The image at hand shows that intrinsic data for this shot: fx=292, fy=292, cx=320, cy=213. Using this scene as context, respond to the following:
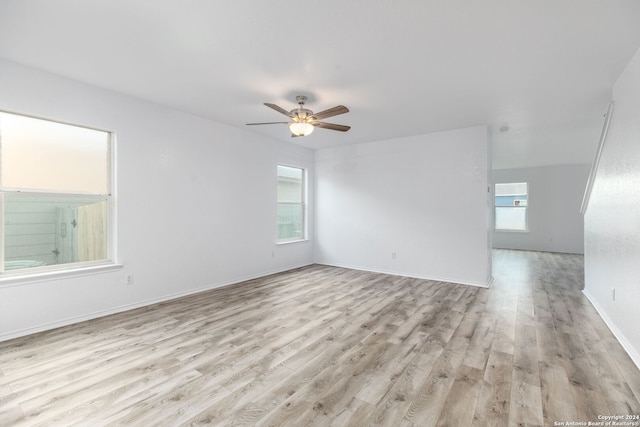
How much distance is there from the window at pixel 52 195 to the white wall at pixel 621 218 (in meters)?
5.29

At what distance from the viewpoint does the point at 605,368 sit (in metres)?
2.28

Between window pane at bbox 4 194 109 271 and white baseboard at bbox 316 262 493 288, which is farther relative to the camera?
white baseboard at bbox 316 262 493 288

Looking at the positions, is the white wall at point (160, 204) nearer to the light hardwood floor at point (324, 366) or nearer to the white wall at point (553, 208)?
the light hardwood floor at point (324, 366)

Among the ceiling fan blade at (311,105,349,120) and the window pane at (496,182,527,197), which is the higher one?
the ceiling fan blade at (311,105,349,120)

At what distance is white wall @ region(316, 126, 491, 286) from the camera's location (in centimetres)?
480

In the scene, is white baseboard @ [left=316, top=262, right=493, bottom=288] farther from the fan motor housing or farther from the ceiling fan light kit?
the fan motor housing

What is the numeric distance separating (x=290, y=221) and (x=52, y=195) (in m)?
3.86


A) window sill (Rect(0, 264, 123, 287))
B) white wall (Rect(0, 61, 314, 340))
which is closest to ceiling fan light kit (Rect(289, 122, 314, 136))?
white wall (Rect(0, 61, 314, 340))

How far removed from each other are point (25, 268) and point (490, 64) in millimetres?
4982

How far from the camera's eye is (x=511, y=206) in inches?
367

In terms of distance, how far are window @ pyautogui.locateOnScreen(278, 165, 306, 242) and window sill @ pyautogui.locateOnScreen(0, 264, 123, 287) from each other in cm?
303

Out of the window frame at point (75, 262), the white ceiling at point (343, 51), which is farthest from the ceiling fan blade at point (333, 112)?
the window frame at point (75, 262)

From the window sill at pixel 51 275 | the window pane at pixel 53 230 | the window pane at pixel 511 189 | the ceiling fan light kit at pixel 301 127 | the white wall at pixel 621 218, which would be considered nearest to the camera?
the white wall at pixel 621 218

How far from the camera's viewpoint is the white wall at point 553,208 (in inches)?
322
